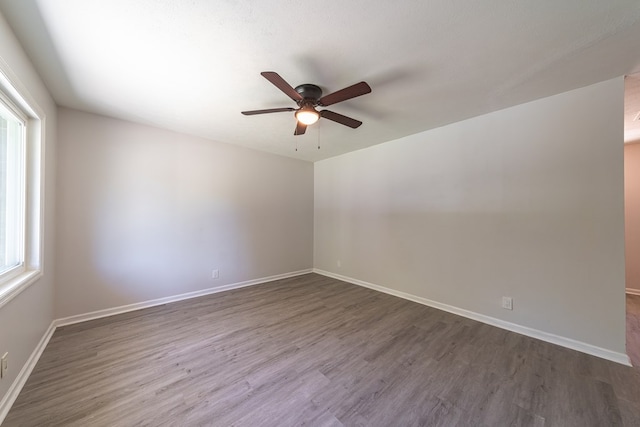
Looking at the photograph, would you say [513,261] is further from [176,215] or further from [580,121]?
[176,215]

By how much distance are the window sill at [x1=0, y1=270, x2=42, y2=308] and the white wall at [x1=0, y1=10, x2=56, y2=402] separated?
0.17ft

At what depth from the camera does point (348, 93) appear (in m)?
1.82

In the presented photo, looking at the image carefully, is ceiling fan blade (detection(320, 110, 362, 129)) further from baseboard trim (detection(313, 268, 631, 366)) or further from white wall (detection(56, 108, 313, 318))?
baseboard trim (detection(313, 268, 631, 366))

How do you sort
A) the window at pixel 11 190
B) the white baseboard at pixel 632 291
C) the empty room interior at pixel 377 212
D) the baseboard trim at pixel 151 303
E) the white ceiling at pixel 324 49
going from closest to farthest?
the white ceiling at pixel 324 49 → the empty room interior at pixel 377 212 → the window at pixel 11 190 → the baseboard trim at pixel 151 303 → the white baseboard at pixel 632 291

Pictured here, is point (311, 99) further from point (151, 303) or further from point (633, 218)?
point (633, 218)

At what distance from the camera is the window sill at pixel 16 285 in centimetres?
142

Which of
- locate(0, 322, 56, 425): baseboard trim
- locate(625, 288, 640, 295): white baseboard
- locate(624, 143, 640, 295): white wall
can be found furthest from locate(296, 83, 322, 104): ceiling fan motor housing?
locate(625, 288, 640, 295): white baseboard

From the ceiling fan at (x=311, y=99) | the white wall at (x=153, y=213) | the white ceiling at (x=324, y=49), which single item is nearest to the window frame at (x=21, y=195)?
the white ceiling at (x=324, y=49)

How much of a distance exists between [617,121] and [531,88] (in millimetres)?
728

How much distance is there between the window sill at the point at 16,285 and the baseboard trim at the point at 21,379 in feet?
1.94

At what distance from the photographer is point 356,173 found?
4.20m

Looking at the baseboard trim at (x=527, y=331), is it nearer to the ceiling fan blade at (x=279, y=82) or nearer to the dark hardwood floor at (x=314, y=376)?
the dark hardwood floor at (x=314, y=376)

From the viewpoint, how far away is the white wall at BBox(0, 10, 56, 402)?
1.44 meters

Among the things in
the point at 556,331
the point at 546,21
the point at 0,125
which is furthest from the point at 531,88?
the point at 0,125
